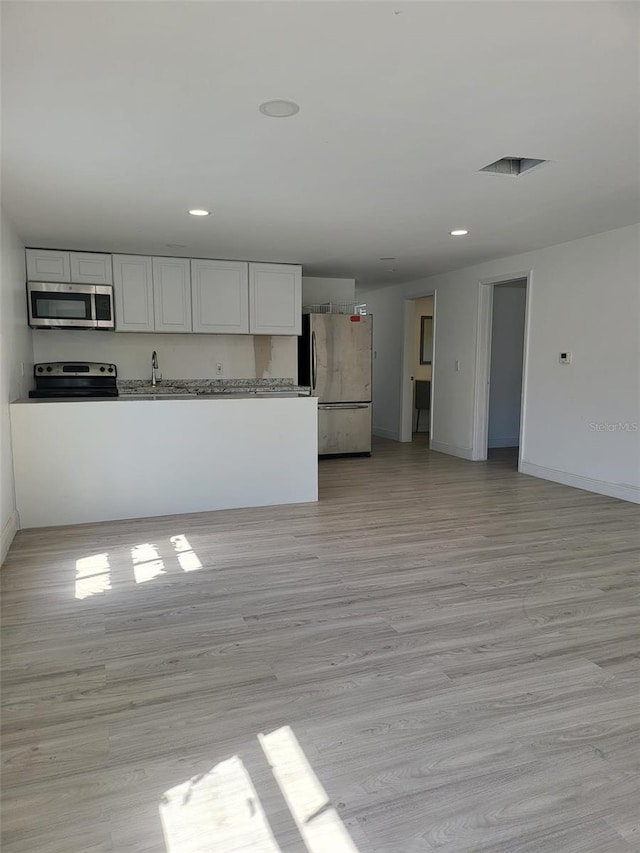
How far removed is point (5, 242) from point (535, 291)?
16.3 ft

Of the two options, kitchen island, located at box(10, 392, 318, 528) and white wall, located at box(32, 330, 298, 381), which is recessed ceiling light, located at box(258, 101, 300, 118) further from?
white wall, located at box(32, 330, 298, 381)

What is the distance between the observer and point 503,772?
1.65 meters

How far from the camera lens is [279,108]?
2383 millimetres

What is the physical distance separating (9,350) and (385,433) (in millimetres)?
5937

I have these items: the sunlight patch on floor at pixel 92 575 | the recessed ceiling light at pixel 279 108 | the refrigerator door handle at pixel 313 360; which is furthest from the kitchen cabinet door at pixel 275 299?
the recessed ceiling light at pixel 279 108

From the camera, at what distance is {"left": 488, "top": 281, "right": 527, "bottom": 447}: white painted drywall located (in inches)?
297

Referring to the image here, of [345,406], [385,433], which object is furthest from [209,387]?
[385,433]

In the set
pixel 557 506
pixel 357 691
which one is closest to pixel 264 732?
pixel 357 691

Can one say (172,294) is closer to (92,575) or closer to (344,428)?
(344,428)

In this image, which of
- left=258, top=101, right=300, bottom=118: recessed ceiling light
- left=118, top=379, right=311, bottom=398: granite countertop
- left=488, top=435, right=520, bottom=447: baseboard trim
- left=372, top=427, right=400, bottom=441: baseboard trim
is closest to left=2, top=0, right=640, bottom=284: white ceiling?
left=258, top=101, right=300, bottom=118: recessed ceiling light

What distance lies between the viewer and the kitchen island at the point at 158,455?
4.04m

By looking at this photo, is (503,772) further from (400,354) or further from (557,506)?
(400,354)

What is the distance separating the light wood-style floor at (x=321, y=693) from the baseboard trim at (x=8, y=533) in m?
0.09

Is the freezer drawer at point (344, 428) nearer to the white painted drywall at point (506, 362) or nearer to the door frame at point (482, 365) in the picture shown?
the door frame at point (482, 365)
